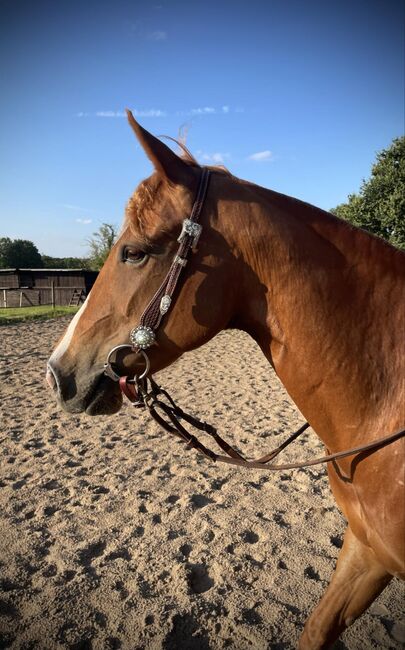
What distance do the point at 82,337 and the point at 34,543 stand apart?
2.50 metres

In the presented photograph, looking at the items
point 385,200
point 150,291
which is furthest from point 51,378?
point 385,200

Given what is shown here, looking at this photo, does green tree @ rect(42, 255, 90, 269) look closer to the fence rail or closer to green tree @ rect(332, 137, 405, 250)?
the fence rail

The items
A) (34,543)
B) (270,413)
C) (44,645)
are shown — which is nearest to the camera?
(44,645)

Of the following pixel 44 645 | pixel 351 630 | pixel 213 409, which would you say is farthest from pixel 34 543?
pixel 213 409

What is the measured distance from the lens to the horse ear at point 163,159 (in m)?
1.58

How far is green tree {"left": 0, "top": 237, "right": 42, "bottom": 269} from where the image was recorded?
62844mm

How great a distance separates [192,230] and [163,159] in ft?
1.03

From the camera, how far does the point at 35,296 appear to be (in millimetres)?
37219

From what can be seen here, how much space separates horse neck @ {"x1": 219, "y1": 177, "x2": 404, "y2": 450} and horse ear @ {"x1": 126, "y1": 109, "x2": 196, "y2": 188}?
0.82ft

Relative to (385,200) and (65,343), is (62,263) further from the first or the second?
(65,343)

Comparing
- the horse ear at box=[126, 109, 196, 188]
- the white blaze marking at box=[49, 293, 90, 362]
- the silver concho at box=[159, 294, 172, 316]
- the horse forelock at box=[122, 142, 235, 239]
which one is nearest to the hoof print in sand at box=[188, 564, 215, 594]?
the white blaze marking at box=[49, 293, 90, 362]

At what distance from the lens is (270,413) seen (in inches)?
265

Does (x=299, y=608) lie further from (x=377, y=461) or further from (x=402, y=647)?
(x=377, y=461)

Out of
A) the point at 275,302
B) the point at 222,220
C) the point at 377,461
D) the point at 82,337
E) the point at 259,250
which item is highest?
the point at 222,220
